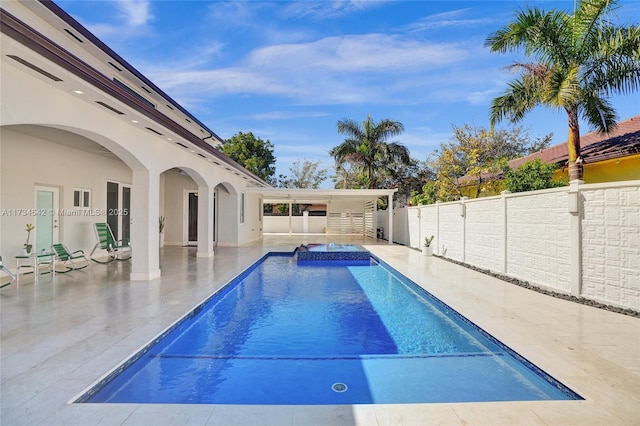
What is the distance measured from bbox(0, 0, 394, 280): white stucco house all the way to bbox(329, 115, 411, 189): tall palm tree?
12.0m

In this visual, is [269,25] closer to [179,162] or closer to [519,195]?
[179,162]

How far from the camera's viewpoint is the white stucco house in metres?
4.47

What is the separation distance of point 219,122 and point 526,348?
34225 millimetres

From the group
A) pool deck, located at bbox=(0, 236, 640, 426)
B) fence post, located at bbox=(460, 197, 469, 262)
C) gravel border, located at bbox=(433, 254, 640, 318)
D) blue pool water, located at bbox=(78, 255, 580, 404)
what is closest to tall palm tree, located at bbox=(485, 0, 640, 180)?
fence post, located at bbox=(460, 197, 469, 262)

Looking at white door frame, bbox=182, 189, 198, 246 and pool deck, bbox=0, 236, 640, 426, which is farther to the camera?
white door frame, bbox=182, 189, 198, 246

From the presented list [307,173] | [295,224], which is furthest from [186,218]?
[307,173]

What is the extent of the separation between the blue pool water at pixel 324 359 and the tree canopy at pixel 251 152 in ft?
92.4

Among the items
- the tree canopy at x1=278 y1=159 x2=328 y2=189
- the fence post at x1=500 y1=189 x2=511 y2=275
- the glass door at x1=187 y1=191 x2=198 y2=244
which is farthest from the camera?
the tree canopy at x1=278 y1=159 x2=328 y2=189

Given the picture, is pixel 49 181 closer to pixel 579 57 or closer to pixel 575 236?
pixel 575 236

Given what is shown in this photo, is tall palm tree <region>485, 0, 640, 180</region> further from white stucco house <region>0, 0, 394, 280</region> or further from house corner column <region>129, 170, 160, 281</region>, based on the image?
house corner column <region>129, 170, 160, 281</region>

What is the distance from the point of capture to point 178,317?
5.40 m

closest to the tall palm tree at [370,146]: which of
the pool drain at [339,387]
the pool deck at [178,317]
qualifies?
the pool deck at [178,317]

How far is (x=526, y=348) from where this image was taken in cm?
A: 418

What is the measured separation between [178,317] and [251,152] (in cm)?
3157
